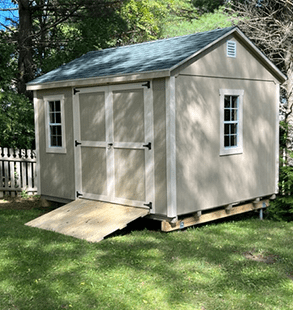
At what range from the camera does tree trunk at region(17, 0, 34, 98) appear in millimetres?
15047

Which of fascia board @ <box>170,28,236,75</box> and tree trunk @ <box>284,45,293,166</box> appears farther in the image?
tree trunk @ <box>284,45,293,166</box>

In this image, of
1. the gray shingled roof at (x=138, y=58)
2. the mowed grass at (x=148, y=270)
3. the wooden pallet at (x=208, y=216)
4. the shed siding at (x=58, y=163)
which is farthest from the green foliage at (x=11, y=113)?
the wooden pallet at (x=208, y=216)

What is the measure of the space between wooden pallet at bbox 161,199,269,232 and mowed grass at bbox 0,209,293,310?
17cm

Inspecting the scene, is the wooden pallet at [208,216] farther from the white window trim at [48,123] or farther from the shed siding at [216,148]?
the white window trim at [48,123]

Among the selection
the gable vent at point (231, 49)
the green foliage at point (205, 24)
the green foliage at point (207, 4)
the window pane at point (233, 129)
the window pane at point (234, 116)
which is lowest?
the window pane at point (233, 129)

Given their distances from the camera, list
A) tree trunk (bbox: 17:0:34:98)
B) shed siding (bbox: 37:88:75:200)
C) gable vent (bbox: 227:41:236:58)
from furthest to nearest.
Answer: tree trunk (bbox: 17:0:34:98) → shed siding (bbox: 37:88:75:200) → gable vent (bbox: 227:41:236:58)

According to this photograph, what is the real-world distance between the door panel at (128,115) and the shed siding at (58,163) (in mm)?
1412

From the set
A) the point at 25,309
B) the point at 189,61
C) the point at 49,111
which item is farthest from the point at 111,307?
the point at 49,111

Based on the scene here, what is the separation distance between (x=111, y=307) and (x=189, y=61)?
4627mm

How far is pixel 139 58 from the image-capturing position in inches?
363

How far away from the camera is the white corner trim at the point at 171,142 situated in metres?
7.81

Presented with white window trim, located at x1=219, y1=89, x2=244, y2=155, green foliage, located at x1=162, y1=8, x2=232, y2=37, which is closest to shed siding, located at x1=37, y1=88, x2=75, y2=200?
white window trim, located at x1=219, y1=89, x2=244, y2=155

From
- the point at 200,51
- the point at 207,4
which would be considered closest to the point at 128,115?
the point at 200,51

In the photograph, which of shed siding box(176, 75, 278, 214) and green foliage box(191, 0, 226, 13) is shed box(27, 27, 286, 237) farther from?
green foliage box(191, 0, 226, 13)
